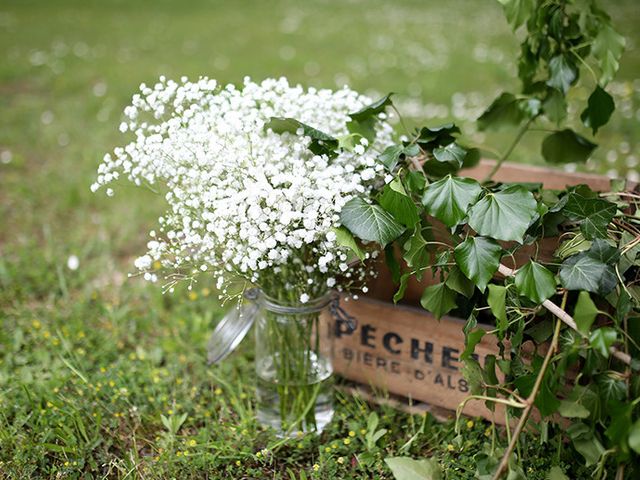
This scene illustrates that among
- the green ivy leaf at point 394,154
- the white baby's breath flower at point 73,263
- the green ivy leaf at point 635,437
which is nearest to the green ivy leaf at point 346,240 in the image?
the green ivy leaf at point 394,154

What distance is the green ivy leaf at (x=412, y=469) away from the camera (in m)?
1.69

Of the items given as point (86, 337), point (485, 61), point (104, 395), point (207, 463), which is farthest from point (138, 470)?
point (485, 61)

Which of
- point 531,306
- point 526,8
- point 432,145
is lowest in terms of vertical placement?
point 531,306

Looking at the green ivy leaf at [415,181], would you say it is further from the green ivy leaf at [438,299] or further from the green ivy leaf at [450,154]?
the green ivy leaf at [438,299]

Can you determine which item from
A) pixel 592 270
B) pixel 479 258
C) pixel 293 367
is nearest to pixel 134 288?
pixel 293 367

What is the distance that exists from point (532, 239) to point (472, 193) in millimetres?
235

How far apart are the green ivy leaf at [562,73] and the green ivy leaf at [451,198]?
860 mm

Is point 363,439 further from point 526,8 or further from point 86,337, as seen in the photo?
point 526,8

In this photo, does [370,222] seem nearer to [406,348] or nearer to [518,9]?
[406,348]

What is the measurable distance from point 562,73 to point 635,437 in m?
1.38

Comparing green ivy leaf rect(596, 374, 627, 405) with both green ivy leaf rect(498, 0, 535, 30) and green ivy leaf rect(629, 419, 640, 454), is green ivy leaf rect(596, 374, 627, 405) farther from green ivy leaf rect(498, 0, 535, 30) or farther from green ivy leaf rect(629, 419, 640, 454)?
green ivy leaf rect(498, 0, 535, 30)

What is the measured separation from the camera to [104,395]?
227cm

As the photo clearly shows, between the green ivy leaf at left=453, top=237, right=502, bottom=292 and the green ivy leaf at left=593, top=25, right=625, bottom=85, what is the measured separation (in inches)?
38.0

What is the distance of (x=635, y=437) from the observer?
1.40 m
